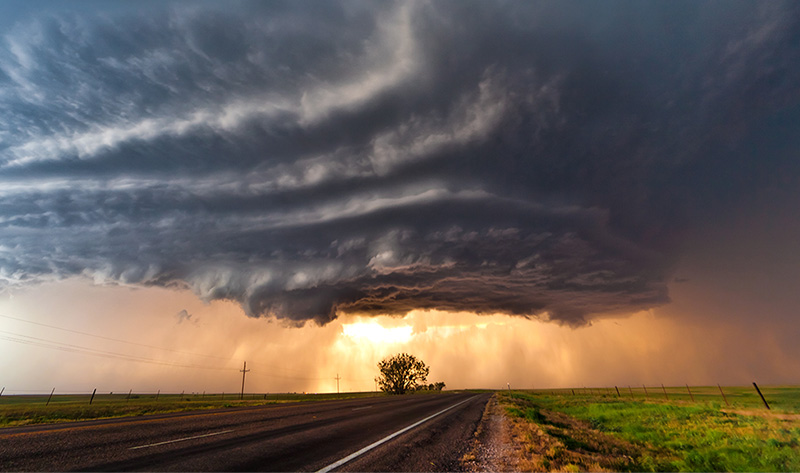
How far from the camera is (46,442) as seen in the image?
10.3 meters

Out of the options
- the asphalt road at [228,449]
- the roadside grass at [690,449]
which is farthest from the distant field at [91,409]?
the roadside grass at [690,449]

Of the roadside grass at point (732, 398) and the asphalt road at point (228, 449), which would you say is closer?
the asphalt road at point (228, 449)

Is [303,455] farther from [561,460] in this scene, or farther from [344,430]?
[561,460]

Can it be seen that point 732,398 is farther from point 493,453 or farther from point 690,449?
point 493,453

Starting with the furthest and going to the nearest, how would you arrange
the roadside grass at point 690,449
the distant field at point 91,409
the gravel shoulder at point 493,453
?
1. the distant field at point 91,409
2. the roadside grass at point 690,449
3. the gravel shoulder at point 493,453

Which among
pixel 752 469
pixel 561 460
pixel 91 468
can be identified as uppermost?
pixel 91 468

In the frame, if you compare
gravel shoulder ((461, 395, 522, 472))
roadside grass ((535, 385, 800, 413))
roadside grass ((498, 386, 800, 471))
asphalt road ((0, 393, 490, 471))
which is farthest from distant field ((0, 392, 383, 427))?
roadside grass ((535, 385, 800, 413))

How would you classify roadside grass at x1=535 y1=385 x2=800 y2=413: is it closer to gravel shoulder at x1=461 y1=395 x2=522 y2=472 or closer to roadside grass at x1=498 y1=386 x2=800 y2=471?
roadside grass at x1=498 y1=386 x2=800 y2=471

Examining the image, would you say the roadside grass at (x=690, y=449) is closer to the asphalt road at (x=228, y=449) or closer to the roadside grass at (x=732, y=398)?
the asphalt road at (x=228, y=449)

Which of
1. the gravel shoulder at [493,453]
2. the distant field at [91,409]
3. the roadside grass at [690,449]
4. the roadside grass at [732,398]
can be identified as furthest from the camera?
the roadside grass at [732,398]

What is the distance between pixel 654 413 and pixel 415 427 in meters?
23.3

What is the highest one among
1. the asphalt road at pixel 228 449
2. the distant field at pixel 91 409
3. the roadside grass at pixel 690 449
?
the distant field at pixel 91 409

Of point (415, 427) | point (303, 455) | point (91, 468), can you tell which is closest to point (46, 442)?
point (91, 468)

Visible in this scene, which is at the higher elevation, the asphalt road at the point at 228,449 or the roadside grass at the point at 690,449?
the asphalt road at the point at 228,449
